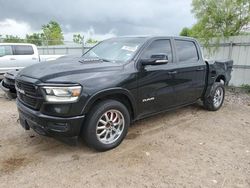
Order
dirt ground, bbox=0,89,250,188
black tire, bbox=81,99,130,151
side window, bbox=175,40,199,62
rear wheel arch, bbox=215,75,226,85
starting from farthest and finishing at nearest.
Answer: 1. rear wheel arch, bbox=215,75,226,85
2. side window, bbox=175,40,199,62
3. black tire, bbox=81,99,130,151
4. dirt ground, bbox=0,89,250,188

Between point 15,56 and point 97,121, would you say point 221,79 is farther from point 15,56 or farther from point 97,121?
point 15,56

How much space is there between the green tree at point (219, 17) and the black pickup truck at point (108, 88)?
5.40 metres

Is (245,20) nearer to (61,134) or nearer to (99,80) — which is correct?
(99,80)

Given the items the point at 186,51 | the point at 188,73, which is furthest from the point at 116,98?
the point at 186,51

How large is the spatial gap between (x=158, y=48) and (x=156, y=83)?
706mm

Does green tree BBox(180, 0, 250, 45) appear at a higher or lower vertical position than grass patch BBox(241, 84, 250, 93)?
higher

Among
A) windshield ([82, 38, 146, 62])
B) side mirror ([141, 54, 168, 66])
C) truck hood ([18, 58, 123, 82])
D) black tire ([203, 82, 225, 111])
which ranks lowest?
black tire ([203, 82, 225, 111])

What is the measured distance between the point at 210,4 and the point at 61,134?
8.78 meters

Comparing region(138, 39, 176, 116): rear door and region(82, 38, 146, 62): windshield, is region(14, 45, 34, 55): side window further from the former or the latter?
region(138, 39, 176, 116): rear door

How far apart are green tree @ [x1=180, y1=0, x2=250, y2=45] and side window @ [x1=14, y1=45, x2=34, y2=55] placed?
23.0ft

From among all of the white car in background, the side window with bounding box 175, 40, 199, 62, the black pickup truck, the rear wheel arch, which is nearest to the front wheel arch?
the black pickup truck

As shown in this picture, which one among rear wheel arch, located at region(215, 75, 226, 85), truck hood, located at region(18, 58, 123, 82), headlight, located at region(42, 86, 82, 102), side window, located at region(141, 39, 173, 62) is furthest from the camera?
rear wheel arch, located at region(215, 75, 226, 85)

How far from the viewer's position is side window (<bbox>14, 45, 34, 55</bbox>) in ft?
31.2

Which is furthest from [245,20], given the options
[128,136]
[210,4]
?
[128,136]
